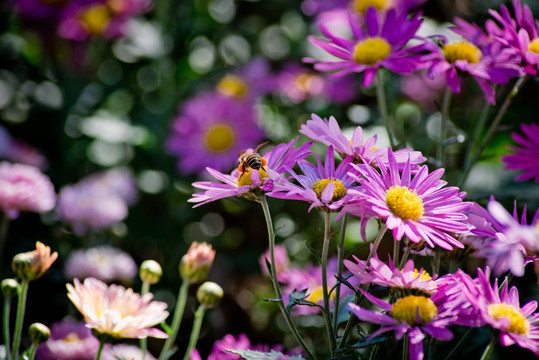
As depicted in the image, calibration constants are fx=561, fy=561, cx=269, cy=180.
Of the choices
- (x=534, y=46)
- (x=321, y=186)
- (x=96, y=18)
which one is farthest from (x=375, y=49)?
(x=96, y=18)

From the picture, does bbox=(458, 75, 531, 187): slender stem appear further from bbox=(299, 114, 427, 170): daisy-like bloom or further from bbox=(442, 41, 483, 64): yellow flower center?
bbox=(299, 114, 427, 170): daisy-like bloom

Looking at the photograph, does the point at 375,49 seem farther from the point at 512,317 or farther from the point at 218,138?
the point at 218,138

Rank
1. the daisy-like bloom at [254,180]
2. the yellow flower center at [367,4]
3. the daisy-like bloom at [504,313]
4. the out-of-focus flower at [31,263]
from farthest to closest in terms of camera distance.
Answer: the yellow flower center at [367,4] < the out-of-focus flower at [31,263] < the daisy-like bloom at [254,180] < the daisy-like bloom at [504,313]

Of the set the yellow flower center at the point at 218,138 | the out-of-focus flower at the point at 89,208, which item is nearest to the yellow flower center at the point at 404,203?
the out-of-focus flower at the point at 89,208

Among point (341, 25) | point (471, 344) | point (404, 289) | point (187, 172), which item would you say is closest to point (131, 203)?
point (187, 172)

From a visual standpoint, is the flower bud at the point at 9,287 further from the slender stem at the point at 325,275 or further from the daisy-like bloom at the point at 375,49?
the daisy-like bloom at the point at 375,49

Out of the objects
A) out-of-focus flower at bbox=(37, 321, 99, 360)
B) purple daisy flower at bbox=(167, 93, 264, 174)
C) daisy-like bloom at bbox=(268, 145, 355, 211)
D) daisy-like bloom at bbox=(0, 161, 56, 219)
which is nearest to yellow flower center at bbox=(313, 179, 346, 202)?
daisy-like bloom at bbox=(268, 145, 355, 211)

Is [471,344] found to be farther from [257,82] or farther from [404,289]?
[257,82]
